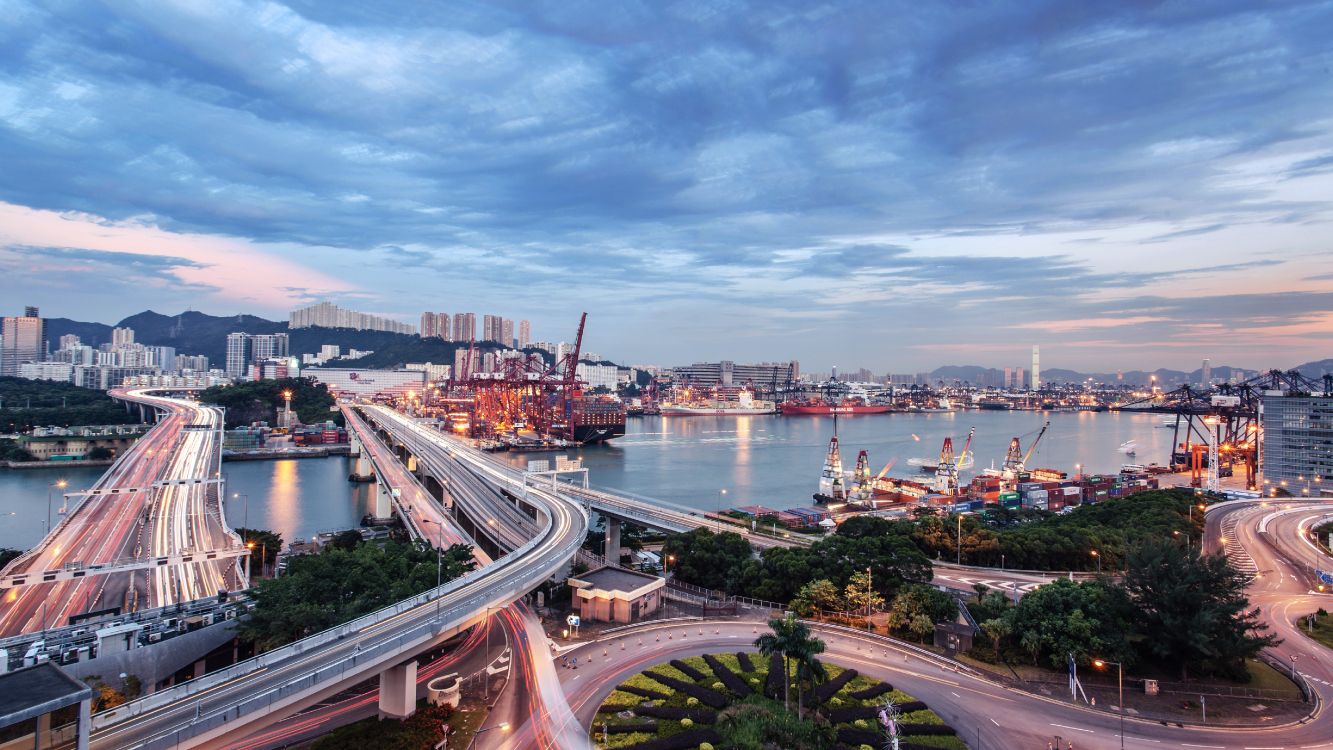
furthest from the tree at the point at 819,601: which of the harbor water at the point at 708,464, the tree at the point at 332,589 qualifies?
the harbor water at the point at 708,464

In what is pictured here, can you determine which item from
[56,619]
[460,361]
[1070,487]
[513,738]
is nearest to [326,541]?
[56,619]

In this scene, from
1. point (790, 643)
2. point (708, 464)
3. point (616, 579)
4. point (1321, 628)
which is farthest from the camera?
point (708, 464)

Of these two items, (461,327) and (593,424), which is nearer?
(593,424)

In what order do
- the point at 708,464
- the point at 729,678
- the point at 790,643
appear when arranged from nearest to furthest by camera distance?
the point at 790,643 → the point at 729,678 → the point at 708,464

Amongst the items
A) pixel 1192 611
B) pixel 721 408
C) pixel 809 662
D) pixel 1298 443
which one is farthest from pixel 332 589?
pixel 721 408

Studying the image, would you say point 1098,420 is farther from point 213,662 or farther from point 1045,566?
point 213,662

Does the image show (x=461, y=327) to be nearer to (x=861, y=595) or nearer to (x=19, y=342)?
(x=19, y=342)

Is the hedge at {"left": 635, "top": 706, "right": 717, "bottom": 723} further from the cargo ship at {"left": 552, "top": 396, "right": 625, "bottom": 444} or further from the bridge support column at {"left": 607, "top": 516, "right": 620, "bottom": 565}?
the cargo ship at {"left": 552, "top": 396, "right": 625, "bottom": 444}
